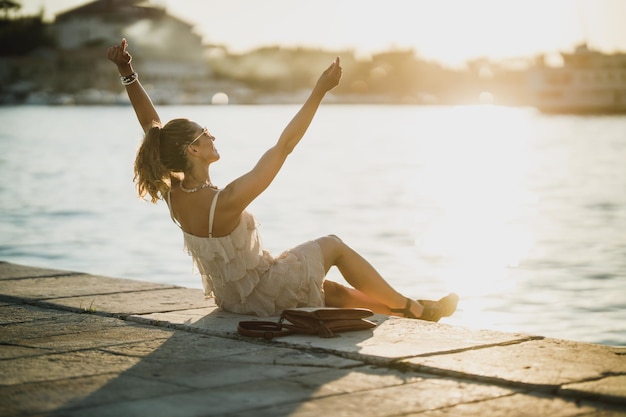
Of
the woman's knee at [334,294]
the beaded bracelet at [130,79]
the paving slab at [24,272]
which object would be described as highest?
the beaded bracelet at [130,79]

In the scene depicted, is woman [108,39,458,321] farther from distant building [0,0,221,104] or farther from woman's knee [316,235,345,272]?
distant building [0,0,221,104]

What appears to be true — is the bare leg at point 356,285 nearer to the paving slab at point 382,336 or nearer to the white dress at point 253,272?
the white dress at point 253,272

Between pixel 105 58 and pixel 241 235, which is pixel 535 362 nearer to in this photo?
pixel 241 235

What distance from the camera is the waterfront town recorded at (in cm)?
11338

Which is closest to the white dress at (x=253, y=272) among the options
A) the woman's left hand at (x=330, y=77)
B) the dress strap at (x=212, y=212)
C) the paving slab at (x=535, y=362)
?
the dress strap at (x=212, y=212)

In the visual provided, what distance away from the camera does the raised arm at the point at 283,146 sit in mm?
4562

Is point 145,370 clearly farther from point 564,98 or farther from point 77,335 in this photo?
point 564,98

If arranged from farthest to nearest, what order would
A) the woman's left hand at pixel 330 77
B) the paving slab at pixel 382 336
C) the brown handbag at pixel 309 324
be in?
the woman's left hand at pixel 330 77, the brown handbag at pixel 309 324, the paving slab at pixel 382 336

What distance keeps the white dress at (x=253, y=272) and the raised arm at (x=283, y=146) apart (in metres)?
0.24

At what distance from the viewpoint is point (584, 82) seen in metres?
111

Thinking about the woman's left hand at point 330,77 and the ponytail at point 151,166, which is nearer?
the woman's left hand at point 330,77

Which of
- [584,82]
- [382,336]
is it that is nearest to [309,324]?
[382,336]

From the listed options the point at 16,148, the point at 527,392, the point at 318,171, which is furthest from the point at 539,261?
the point at 16,148

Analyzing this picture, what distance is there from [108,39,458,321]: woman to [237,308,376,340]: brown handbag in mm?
448
